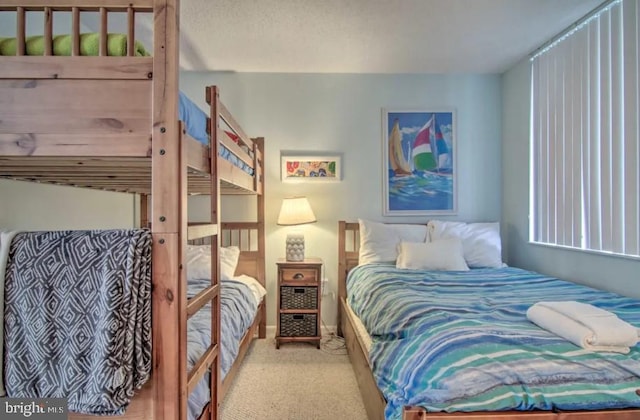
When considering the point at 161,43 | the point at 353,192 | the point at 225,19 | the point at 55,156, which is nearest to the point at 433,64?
the point at 353,192

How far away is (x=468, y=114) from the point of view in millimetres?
3334

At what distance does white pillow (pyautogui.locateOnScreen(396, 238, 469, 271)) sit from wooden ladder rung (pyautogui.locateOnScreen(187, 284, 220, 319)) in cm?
172

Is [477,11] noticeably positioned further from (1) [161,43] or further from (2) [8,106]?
(2) [8,106]

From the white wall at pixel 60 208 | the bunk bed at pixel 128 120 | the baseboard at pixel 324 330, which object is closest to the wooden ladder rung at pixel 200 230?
the bunk bed at pixel 128 120

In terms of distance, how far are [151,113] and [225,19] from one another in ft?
5.53

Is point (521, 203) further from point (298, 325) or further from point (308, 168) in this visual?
point (298, 325)

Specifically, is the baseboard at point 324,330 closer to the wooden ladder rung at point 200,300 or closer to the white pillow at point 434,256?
the white pillow at point 434,256

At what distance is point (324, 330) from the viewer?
3.23 m

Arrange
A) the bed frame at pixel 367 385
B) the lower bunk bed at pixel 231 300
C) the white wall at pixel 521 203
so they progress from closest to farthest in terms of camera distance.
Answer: the bed frame at pixel 367 385 → the lower bunk bed at pixel 231 300 → the white wall at pixel 521 203

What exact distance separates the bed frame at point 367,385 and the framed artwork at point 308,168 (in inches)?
20.1

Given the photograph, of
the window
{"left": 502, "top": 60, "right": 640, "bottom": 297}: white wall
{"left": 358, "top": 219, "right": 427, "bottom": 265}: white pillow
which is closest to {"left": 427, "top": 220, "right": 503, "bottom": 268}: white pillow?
{"left": 358, "top": 219, "right": 427, "bottom": 265}: white pillow

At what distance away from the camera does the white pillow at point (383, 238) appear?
9.63 feet

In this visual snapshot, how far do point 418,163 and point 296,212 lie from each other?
1338 millimetres

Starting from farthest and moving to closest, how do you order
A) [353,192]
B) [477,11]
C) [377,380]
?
1. [353,192]
2. [477,11]
3. [377,380]
